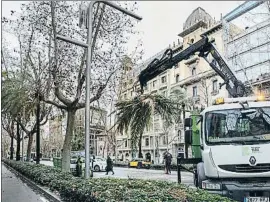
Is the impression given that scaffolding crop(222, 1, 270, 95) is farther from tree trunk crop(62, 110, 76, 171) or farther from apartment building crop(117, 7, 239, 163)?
tree trunk crop(62, 110, 76, 171)

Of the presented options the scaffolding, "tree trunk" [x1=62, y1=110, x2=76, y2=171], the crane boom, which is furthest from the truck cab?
the scaffolding

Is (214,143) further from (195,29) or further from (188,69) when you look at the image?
(188,69)

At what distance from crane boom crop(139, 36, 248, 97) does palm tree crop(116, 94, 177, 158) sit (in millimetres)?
13519

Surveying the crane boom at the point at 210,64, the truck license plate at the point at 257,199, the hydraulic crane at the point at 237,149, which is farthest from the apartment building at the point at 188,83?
the truck license plate at the point at 257,199

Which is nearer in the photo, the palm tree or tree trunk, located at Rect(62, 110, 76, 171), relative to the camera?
tree trunk, located at Rect(62, 110, 76, 171)

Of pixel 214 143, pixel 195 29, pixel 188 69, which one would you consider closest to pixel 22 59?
pixel 214 143

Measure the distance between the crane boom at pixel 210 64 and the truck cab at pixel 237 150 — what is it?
2678mm

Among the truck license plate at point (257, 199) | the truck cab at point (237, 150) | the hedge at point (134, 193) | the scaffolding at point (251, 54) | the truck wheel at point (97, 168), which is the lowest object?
the truck wheel at point (97, 168)

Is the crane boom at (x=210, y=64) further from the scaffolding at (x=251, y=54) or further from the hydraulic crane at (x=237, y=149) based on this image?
the scaffolding at (x=251, y=54)

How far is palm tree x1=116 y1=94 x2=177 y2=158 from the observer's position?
2630 centimetres

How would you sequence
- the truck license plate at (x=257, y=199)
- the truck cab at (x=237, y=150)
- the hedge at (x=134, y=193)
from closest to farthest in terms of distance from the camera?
the hedge at (x=134, y=193) < the truck license plate at (x=257, y=199) < the truck cab at (x=237, y=150)

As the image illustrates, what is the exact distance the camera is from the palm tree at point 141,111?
2630 cm

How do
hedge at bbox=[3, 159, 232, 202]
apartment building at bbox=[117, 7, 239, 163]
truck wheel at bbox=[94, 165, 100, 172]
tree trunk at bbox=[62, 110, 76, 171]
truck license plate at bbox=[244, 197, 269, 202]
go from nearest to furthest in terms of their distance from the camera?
1. hedge at bbox=[3, 159, 232, 202]
2. truck license plate at bbox=[244, 197, 269, 202]
3. tree trunk at bbox=[62, 110, 76, 171]
4. truck wheel at bbox=[94, 165, 100, 172]
5. apartment building at bbox=[117, 7, 239, 163]

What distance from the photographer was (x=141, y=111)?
86.6 ft
